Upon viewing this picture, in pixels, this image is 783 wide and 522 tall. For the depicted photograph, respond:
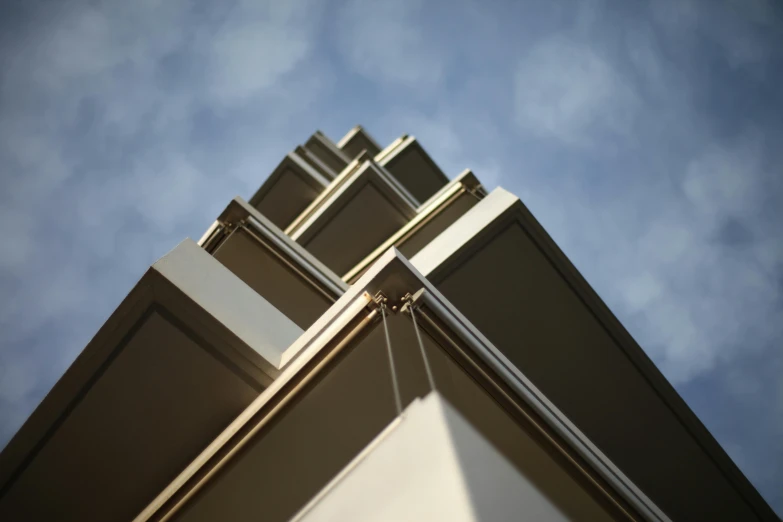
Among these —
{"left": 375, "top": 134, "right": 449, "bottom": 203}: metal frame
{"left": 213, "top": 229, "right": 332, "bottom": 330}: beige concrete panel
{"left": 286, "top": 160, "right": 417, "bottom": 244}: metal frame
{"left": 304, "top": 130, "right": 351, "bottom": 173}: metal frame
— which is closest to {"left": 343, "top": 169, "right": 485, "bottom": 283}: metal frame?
{"left": 286, "top": 160, "right": 417, "bottom": 244}: metal frame

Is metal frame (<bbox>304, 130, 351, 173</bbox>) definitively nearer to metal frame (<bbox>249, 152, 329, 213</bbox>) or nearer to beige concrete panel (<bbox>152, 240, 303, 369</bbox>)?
metal frame (<bbox>249, 152, 329, 213</bbox>)

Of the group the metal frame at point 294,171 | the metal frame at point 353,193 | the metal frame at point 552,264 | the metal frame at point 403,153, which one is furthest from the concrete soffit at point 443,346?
the metal frame at point 403,153

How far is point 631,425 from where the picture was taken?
246 inches

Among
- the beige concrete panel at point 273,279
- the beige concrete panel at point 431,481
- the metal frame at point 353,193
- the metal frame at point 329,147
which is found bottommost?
the beige concrete panel at point 431,481

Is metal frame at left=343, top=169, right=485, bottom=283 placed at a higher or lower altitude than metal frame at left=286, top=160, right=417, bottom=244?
lower

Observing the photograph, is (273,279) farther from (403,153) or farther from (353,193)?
(403,153)

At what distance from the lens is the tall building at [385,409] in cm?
171

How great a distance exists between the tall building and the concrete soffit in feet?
0.04

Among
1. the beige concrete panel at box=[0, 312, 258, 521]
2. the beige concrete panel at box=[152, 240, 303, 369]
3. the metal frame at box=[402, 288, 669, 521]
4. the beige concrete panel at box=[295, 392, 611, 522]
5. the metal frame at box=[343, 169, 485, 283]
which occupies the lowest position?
the beige concrete panel at box=[295, 392, 611, 522]

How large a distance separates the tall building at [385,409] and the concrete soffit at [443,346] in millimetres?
11

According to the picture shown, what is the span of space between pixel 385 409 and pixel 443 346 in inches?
19.3

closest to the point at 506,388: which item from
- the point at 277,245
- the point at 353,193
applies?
the point at 277,245

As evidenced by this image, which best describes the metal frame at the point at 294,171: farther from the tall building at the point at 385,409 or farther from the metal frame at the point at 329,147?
the tall building at the point at 385,409

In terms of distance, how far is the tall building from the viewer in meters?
1.71
